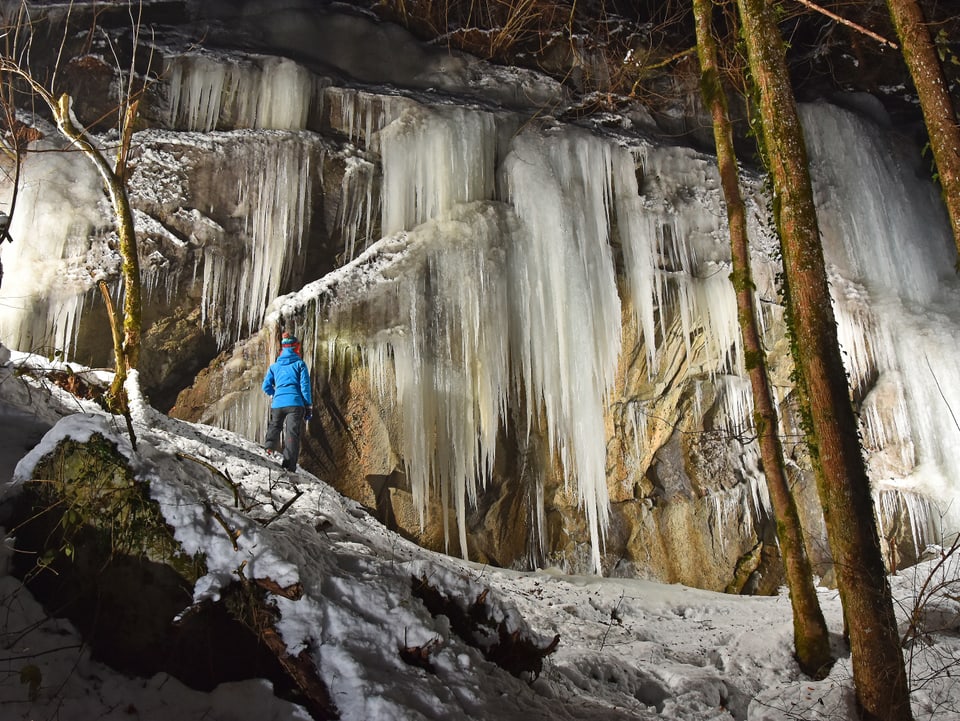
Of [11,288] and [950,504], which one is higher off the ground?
[11,288]

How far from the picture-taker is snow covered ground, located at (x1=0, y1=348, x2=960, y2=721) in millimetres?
2547

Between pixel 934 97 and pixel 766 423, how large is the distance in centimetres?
247

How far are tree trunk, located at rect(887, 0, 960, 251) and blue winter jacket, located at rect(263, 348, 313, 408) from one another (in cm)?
492

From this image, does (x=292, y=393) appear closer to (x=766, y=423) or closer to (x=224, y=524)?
(x=224, y=524)

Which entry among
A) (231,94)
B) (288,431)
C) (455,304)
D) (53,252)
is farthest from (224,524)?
(231,94)

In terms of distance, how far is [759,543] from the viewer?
981 cm

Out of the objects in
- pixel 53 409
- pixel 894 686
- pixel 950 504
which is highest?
pixel 53 409

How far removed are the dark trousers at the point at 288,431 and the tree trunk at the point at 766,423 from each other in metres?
3.91

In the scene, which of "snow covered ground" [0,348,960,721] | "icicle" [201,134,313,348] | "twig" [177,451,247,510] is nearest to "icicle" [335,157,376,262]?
"icicle" [201,134,313,348]

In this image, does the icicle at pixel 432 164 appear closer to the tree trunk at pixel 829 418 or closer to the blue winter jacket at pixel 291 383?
the blue winter jacket at pixel 291 383

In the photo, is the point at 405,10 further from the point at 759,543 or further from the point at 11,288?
the point at 759,543

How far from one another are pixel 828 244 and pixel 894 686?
7.35 m

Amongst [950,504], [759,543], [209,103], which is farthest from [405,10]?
[950,504]

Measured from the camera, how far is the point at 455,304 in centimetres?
884
